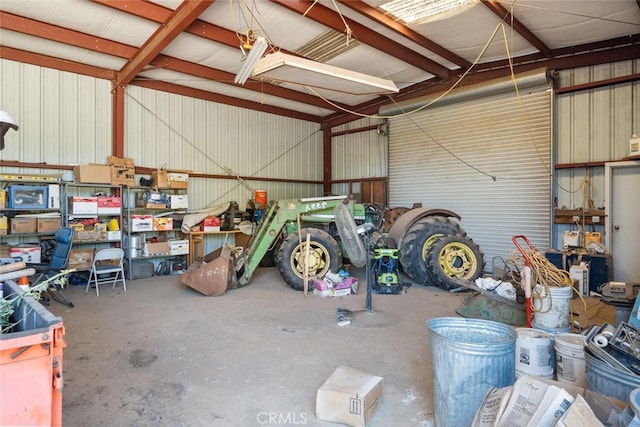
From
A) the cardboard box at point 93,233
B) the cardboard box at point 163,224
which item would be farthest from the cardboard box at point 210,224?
the cardboard box at point 93,233

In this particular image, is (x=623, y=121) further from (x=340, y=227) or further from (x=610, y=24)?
(x=340, y=227)

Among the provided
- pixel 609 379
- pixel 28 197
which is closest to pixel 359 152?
pixel 28 197

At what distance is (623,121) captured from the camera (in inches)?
217

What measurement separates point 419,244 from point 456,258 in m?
0.59

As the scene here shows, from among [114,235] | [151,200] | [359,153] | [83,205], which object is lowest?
[114,235]

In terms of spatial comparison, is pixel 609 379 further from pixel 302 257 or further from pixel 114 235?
pixel 114 235

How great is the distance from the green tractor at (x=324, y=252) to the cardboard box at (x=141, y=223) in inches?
69.0

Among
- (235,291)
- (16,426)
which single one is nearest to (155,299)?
(235,291)

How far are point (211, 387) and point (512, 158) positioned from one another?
6.28m

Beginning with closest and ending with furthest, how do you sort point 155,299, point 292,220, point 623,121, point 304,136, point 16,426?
point 16,426
point 155,299
point 623,121
point 292,220
point 304,136

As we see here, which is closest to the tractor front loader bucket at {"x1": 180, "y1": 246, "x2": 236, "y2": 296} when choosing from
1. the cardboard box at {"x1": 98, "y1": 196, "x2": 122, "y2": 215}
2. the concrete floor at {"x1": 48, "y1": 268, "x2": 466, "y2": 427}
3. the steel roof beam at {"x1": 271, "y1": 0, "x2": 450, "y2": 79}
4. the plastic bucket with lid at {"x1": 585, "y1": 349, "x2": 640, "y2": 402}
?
the concrete floor at {"x1": 48, "y1": 268, "x2": 466, "y2": 427}

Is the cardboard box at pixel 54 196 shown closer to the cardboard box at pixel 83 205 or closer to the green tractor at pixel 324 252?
the cardboard box at pixel 83 205

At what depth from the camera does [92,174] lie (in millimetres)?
6035

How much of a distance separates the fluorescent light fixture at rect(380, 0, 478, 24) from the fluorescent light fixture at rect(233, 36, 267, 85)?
6.89ft
